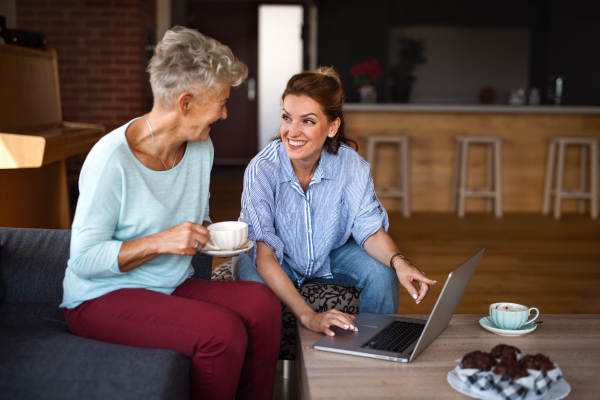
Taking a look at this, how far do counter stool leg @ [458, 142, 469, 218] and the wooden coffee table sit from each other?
358cm

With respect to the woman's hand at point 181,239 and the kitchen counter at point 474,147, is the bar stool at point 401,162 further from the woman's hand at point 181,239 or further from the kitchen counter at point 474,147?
the woman's hand at point 181,239

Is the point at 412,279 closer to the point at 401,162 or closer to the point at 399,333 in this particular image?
the point at 399,333

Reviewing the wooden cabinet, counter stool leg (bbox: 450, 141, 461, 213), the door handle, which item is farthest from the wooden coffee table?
the door handle

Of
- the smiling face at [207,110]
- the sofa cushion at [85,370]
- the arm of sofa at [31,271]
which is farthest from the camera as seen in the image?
the arm of sofa at [31,271]

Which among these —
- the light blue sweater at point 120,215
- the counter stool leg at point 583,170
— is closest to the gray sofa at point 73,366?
the light blue sweater at point 120,215

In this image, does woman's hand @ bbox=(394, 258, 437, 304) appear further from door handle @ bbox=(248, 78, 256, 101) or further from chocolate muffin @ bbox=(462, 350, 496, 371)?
door handle @ bbox=(248, 78, 256, 101)

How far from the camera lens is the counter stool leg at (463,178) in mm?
4957

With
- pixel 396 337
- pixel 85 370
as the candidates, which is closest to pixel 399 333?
pixel 396 337

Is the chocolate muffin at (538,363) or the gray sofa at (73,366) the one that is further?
the gray sofa at (73,366)

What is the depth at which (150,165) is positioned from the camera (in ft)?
4.73

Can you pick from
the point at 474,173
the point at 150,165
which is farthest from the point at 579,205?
the point at 150,165

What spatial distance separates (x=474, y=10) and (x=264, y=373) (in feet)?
20.6

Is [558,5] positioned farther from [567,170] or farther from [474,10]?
[567,170]

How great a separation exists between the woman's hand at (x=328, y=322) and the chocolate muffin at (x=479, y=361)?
0.35 metres
